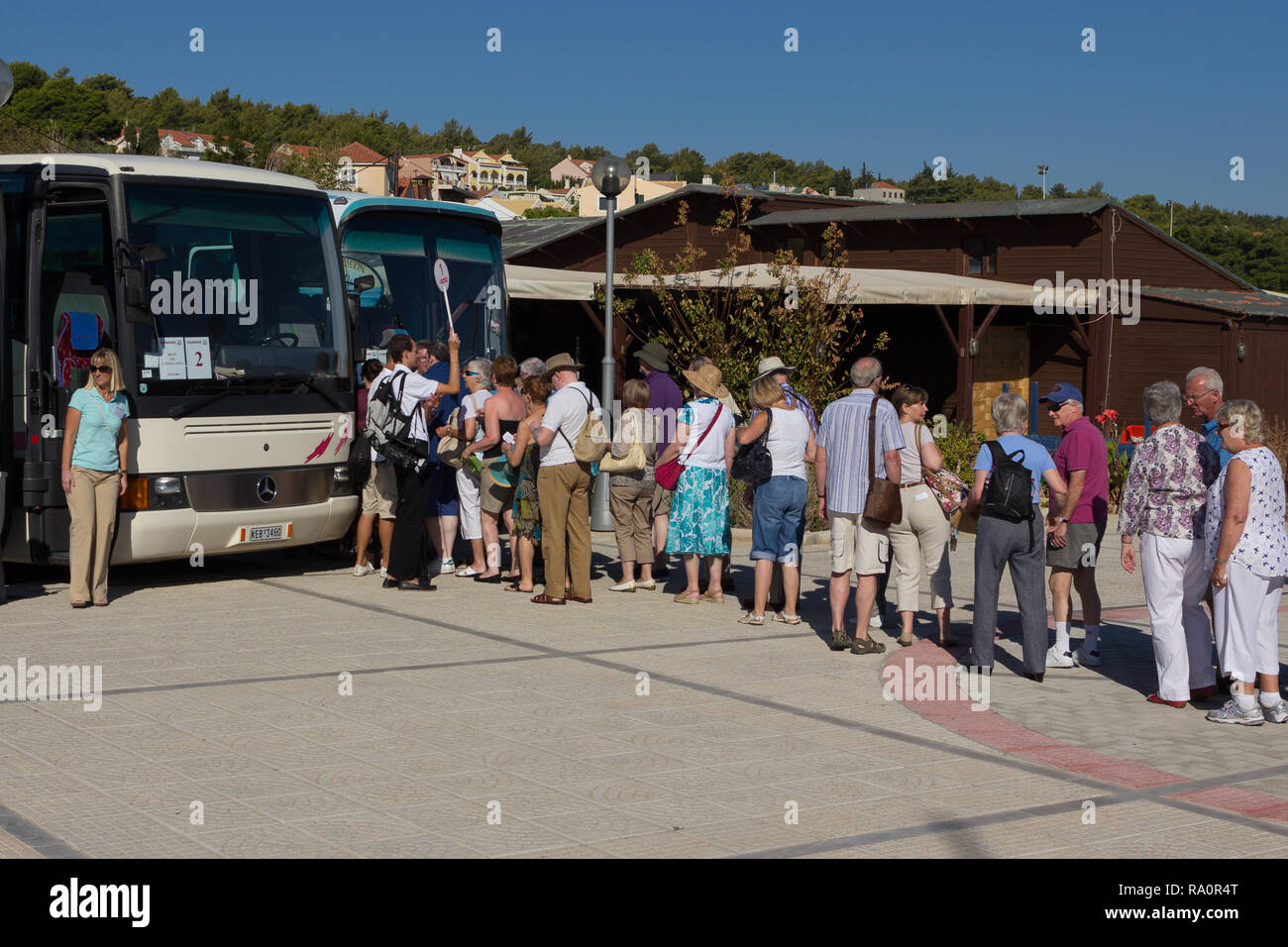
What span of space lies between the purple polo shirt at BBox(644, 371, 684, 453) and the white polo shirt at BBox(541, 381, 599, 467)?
714mm

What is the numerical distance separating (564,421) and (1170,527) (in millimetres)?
4601

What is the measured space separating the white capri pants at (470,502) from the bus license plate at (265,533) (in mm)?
1484

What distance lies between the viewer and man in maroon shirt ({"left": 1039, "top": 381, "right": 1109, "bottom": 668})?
9.46 metres

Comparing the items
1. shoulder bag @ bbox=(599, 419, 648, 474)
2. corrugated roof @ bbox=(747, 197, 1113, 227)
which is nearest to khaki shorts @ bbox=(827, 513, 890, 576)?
shoulder bag @ bbox=(599, 419, 648, 474)

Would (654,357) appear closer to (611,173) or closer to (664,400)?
(664,400)

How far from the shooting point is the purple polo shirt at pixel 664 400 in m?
11.9

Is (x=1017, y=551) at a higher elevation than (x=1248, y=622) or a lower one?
higher

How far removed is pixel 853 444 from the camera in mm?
9836

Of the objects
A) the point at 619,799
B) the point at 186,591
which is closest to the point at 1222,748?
the point at 619,799

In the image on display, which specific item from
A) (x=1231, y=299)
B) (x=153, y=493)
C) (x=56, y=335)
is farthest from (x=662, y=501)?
(x=1231, y=299)

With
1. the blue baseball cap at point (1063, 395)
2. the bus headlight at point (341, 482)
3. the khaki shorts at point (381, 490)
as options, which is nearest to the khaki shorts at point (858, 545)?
the blue baseball cap at point (1063, 395)

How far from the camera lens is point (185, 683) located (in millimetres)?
8453

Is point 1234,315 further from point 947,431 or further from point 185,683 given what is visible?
point 185,683
